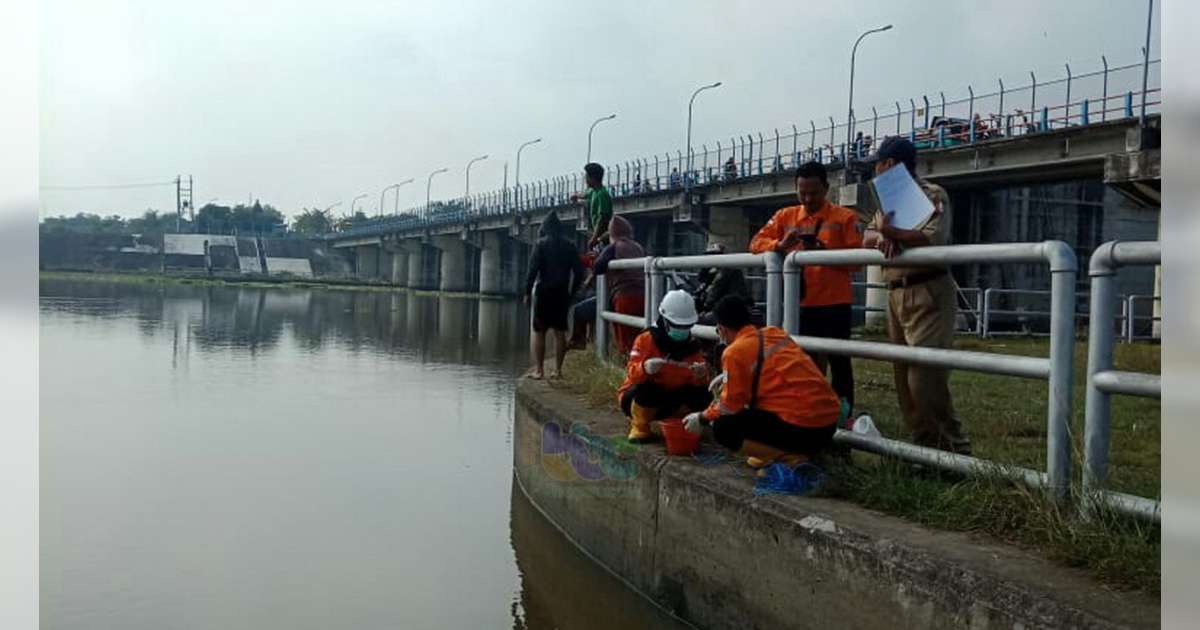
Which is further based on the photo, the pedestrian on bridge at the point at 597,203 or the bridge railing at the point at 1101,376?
the pedestrian on bridge at the point at 597,203

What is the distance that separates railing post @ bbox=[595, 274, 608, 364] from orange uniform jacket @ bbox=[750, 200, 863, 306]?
9.50 feet

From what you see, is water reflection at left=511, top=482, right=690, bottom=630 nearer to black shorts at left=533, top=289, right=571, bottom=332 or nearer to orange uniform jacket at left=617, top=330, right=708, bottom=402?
orange uniform jacket at left=617, top=330, right=708, bottom=402

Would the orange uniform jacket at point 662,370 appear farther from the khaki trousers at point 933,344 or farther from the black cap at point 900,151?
the black cap at point 900,151

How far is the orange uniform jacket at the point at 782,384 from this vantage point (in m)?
4.44

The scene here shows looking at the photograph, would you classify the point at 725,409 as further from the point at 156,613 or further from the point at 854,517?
the point at 156,613

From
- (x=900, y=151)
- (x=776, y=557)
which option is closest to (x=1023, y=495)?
(x=776, y=557)

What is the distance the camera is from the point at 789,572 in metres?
4.02

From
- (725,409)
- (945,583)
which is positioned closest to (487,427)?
(725,409)

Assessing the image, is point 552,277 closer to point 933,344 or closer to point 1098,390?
point 933,344

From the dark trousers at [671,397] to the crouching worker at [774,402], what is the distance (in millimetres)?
937

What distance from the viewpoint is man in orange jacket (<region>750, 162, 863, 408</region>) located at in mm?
5504

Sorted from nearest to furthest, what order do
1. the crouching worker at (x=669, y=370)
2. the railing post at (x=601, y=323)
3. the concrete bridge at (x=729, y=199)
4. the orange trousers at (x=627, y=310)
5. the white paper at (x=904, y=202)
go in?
the white paper at (x=904, y=202), the crouching worker at (x=669, y=370), the orange trousers at (x=627, y=310), the railing post at (x=601, y=323), the concrete bridge at (x=729, y=199)

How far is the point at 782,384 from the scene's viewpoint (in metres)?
4.46

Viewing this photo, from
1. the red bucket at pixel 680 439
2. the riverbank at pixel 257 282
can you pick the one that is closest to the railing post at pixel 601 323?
the red bucket at pixel 680 439
